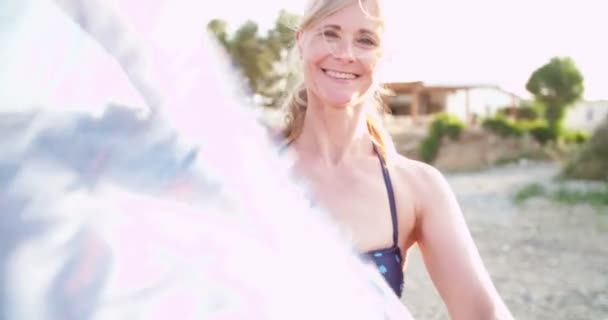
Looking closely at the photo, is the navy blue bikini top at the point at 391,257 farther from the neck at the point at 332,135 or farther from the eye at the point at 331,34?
the eye at the point at 331,34

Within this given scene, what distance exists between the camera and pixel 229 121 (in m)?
1.14

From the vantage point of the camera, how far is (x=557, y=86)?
27078 mm

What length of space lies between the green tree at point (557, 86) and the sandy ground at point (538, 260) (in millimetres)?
14508

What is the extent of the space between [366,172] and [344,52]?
11.6 inches

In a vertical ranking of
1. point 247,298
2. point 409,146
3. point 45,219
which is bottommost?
point 409,146

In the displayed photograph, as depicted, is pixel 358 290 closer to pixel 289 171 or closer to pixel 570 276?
pixel 289 171

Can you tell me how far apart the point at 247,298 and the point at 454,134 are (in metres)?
25.9

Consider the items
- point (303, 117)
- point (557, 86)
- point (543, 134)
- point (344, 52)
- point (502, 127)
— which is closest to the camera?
point (344, 52)

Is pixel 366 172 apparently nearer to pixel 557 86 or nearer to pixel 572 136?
pixel 572 136

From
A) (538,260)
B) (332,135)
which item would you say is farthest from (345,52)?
(538,260)

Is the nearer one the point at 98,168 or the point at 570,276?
the point at 98,168

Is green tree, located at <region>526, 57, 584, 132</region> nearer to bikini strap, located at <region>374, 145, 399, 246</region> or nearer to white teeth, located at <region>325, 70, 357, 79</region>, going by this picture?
bikini strap, located at <region>374, 145, 399, 246</region>

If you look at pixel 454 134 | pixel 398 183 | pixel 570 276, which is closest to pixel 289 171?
pixel 398 183

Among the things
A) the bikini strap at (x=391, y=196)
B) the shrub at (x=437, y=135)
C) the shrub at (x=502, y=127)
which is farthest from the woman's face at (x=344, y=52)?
the shrub at (x=502, y=127)
